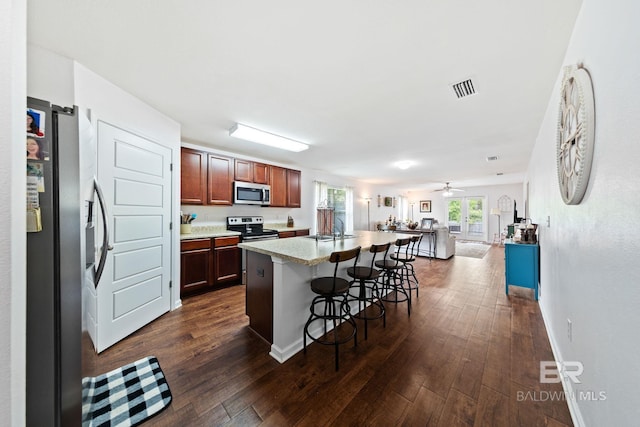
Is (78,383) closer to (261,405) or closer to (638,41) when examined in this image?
(261,405)

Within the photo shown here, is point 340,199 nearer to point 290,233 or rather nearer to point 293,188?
point 293,188

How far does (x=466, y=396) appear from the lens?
1.52 metres

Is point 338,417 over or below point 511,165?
below

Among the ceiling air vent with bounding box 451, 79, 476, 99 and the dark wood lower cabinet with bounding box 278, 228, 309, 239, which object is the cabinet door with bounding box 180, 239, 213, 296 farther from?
the ceiling air vent with bounding box 451, 79, 476, 99

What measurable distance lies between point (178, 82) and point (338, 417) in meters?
2.81

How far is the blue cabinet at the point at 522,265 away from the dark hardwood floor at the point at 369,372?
444 mm

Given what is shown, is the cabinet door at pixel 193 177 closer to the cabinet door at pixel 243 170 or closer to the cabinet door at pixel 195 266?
the cabinet door at pixel 243 170

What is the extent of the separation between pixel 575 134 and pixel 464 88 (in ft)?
3.47

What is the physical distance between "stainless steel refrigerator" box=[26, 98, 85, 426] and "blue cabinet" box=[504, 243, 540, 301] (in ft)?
14.1

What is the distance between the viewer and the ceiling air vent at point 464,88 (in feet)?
6.42

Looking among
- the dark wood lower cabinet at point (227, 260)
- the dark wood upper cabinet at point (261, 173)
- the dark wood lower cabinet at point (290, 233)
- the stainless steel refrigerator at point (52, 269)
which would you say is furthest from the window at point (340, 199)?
the stainless steel refrigerator at point (52, 269)

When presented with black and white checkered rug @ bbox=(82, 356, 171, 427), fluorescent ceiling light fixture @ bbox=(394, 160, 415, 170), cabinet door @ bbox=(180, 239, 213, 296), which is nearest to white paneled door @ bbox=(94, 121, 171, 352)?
cabinet door @ bbox=(180, 239, 213, 296)

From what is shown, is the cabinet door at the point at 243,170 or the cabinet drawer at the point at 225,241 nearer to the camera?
the cabinet drawer at the point at 225,241

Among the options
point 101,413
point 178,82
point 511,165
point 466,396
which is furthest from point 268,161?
point 511,165
